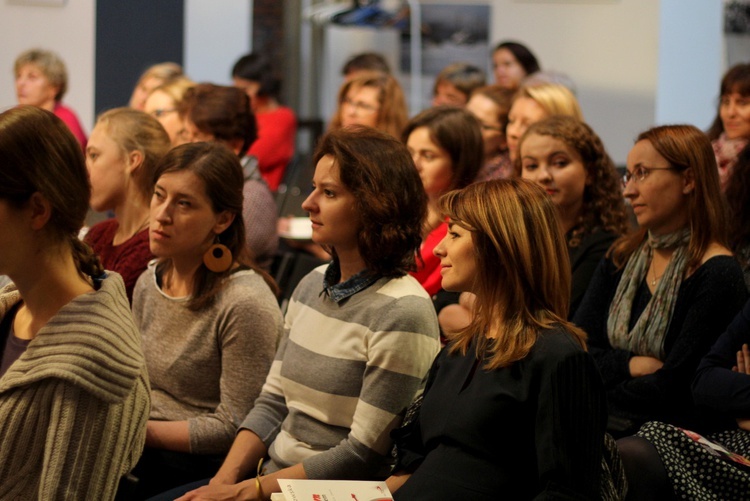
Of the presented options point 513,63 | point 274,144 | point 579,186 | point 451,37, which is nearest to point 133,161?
point 579,186

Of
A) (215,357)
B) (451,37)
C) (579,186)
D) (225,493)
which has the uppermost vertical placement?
(451,37)

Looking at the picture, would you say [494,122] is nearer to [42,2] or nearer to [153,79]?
[153,79]

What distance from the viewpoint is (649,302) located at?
9.20 feet

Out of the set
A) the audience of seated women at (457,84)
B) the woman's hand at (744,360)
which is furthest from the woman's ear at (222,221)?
the audience of seated women at (457,84)

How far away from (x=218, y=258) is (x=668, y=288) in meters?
1.28

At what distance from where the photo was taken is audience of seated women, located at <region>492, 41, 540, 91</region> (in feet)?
20.8

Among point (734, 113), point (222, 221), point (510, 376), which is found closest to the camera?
point (510, 376)

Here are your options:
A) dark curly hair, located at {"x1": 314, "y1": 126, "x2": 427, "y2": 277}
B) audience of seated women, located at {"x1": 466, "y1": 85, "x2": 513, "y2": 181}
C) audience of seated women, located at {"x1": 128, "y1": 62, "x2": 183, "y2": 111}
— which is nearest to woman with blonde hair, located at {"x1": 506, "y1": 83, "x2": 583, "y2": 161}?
audience of seated women, located at {"x1": 466, "y1": 85, "x2": 513, "y2": 181}

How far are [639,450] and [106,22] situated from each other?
19.0 feet

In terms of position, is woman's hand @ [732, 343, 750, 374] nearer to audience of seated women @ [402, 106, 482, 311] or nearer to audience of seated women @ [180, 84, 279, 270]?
audience of seated women @ [402, 106, 482, 311]

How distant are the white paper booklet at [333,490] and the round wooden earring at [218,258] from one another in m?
0.83

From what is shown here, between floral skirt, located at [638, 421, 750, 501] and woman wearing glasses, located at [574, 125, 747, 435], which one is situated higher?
woman wearing glasses, located at [574, 125, 747, 435]

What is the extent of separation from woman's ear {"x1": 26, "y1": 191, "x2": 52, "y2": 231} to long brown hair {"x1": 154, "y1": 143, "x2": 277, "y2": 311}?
90 centimetres

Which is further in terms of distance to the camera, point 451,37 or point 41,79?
point 451,37
